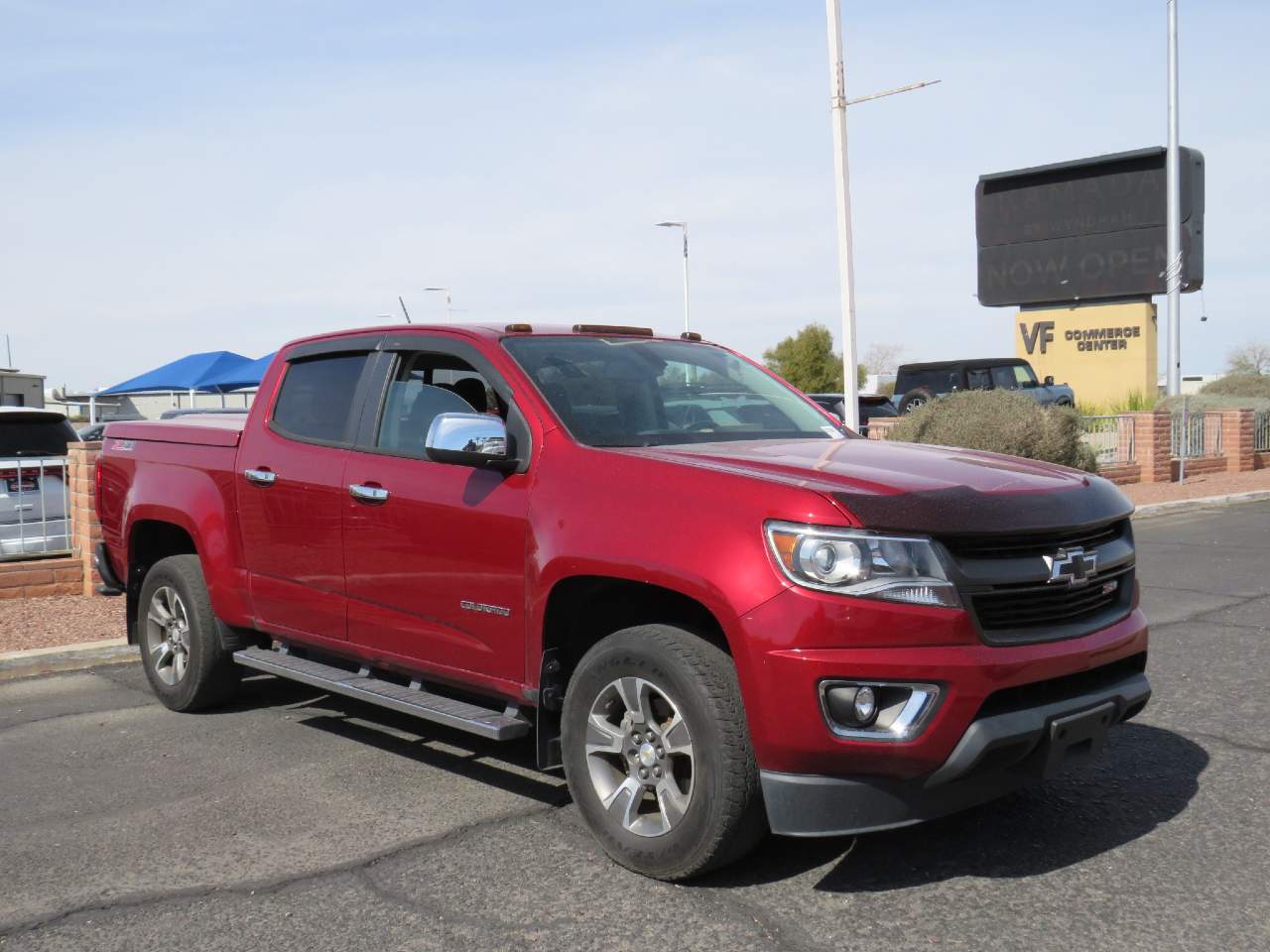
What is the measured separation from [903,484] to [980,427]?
1383 cm

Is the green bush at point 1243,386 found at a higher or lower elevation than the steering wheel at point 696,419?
lower

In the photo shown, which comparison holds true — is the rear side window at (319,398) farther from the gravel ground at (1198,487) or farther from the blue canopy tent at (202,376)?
the blue canopy tent at (202,376)

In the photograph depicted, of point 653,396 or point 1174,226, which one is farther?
point 1174,226

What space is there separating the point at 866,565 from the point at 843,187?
13.0 m

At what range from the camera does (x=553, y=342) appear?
5137 millimetres

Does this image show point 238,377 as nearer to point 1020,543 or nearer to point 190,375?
point 190,375

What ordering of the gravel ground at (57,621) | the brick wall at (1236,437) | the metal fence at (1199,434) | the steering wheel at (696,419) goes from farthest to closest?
the brick wall at (1236,437)
the metal fence at (1199,434)
the gravel ground at (57,621)
the steering wheel at (696,419)

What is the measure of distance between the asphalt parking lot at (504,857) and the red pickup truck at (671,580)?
0.98 feet

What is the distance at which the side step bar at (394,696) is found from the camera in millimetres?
4453

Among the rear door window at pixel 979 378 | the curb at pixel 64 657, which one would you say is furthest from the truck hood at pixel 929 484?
the rear door window at pixel 979 378

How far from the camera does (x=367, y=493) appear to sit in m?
5.05

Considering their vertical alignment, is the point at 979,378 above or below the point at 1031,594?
below

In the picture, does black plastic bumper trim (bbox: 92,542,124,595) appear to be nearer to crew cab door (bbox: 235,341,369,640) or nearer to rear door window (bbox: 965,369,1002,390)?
crew cab door (bbox: 235,341,369,640)

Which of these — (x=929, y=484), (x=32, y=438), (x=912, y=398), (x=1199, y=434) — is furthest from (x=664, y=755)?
(x=912, y=398)
